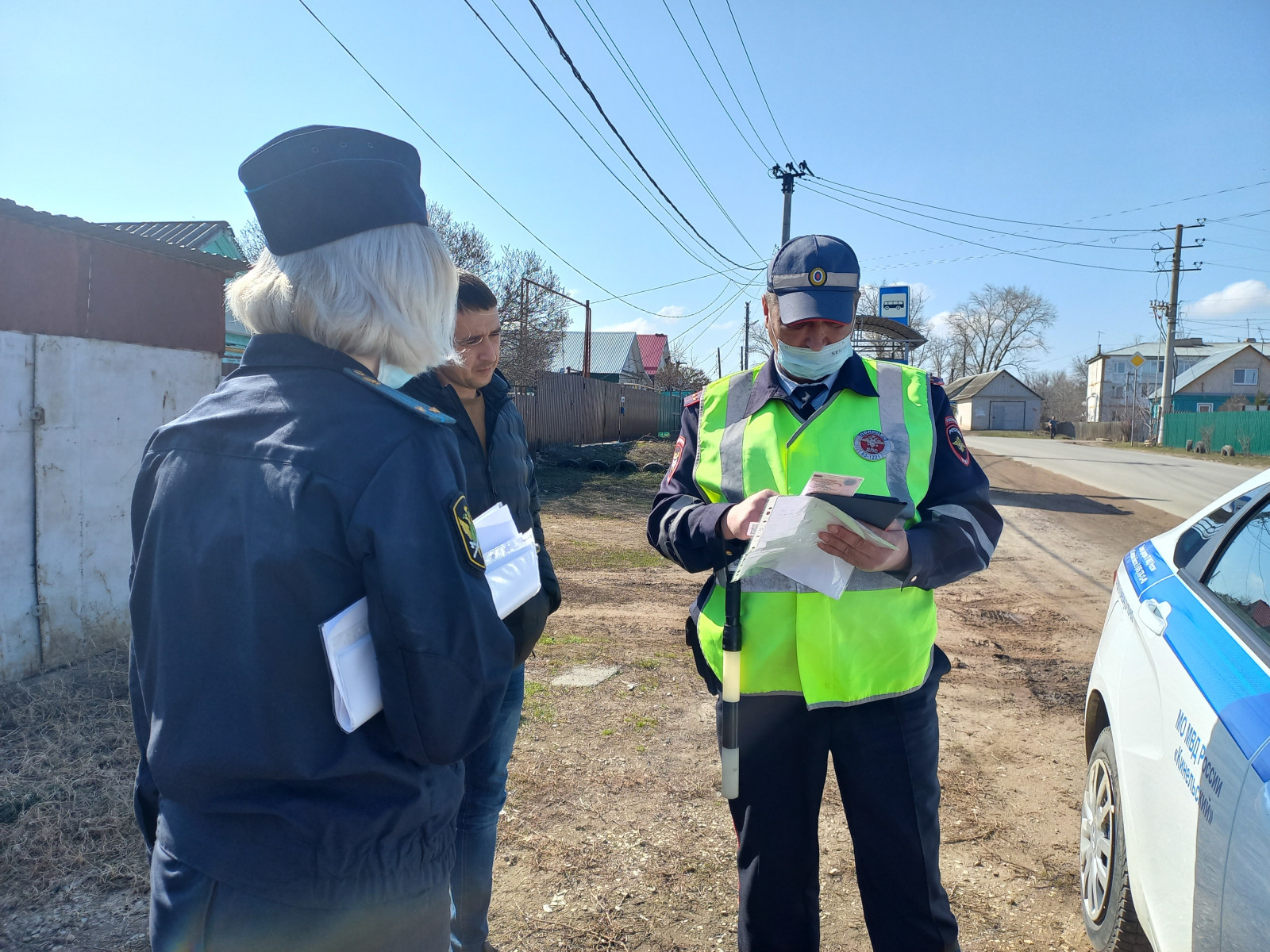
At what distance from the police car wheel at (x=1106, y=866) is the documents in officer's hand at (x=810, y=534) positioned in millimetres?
1191

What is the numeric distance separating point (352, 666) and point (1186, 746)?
1.82 meters

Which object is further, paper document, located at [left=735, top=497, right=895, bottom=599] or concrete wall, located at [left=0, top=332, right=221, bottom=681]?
concrete wall, located at [left=0, top=332, right=221, bottom=681]

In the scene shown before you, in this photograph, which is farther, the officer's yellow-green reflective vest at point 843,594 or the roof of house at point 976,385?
the roof of house at point 976,385

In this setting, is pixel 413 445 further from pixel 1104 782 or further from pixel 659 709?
pixel 659 709

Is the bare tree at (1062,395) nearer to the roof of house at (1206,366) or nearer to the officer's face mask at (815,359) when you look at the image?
the roof of house at (1206,366)

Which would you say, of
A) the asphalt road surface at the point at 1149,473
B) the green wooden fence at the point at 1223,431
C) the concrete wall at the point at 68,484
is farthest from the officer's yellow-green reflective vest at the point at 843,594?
the green wooden fence at the point at 1223,431

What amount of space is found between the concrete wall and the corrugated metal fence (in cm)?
984

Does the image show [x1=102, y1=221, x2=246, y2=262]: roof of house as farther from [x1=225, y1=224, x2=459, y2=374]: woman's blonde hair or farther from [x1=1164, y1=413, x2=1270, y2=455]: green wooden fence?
[x1=1164, y1=413, x2=1270, y2=455]: green wooden fence

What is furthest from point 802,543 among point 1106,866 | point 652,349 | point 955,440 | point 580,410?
point 652,349

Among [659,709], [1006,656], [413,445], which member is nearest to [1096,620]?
[1006,656]

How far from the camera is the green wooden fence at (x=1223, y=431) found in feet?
106

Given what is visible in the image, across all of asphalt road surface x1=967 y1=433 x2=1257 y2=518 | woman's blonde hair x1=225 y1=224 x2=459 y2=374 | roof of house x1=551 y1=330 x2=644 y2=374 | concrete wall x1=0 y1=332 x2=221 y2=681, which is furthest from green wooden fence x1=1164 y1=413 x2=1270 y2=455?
woman's blonde hair x1=225 y1=224 x2=459 y2=374

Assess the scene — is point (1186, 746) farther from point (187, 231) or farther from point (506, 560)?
point (187, 231)

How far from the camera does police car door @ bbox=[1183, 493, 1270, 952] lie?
141 centimetres
